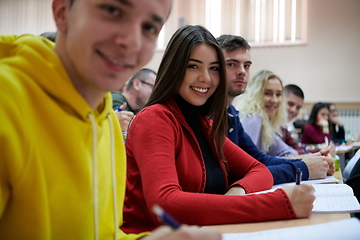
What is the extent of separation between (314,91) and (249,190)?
6.27 meters

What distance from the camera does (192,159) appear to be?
121 cm

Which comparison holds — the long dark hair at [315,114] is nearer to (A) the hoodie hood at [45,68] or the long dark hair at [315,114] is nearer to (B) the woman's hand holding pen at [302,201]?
(B) the woman's hand holding pen at [302,201]

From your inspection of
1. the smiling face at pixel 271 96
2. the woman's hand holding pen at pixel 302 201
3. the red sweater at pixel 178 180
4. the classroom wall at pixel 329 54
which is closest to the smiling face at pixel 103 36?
the red sweater at pixel 178 180

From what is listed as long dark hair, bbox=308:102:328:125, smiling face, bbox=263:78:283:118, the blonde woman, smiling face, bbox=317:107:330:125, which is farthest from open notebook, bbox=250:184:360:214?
smiling face, bbox=317:107:330:125

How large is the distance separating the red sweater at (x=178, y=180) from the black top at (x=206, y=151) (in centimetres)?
3

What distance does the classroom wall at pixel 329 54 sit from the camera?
6.70 metres

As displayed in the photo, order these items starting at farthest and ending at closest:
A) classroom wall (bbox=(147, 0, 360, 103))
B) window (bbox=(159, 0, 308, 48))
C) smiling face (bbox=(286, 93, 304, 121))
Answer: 1. window (bbox=(159, 0, 308, 48))
2. classroom wall (bbox=(147, 0, 360, 103))
3. smiling face (bbox=(286, 93, 304, 121))

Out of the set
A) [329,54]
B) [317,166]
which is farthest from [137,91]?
[329,54]

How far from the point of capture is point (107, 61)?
22.6 inches

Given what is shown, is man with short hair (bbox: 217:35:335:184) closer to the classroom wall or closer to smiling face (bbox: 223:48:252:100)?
smiling face (bbox: 223:48:252:100)

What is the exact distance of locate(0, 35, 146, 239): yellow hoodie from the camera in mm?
513

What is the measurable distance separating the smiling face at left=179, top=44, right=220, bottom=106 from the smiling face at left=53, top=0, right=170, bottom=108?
688 millimetres

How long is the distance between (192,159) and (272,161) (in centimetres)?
86

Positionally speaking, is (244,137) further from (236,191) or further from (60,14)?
(60,14)
